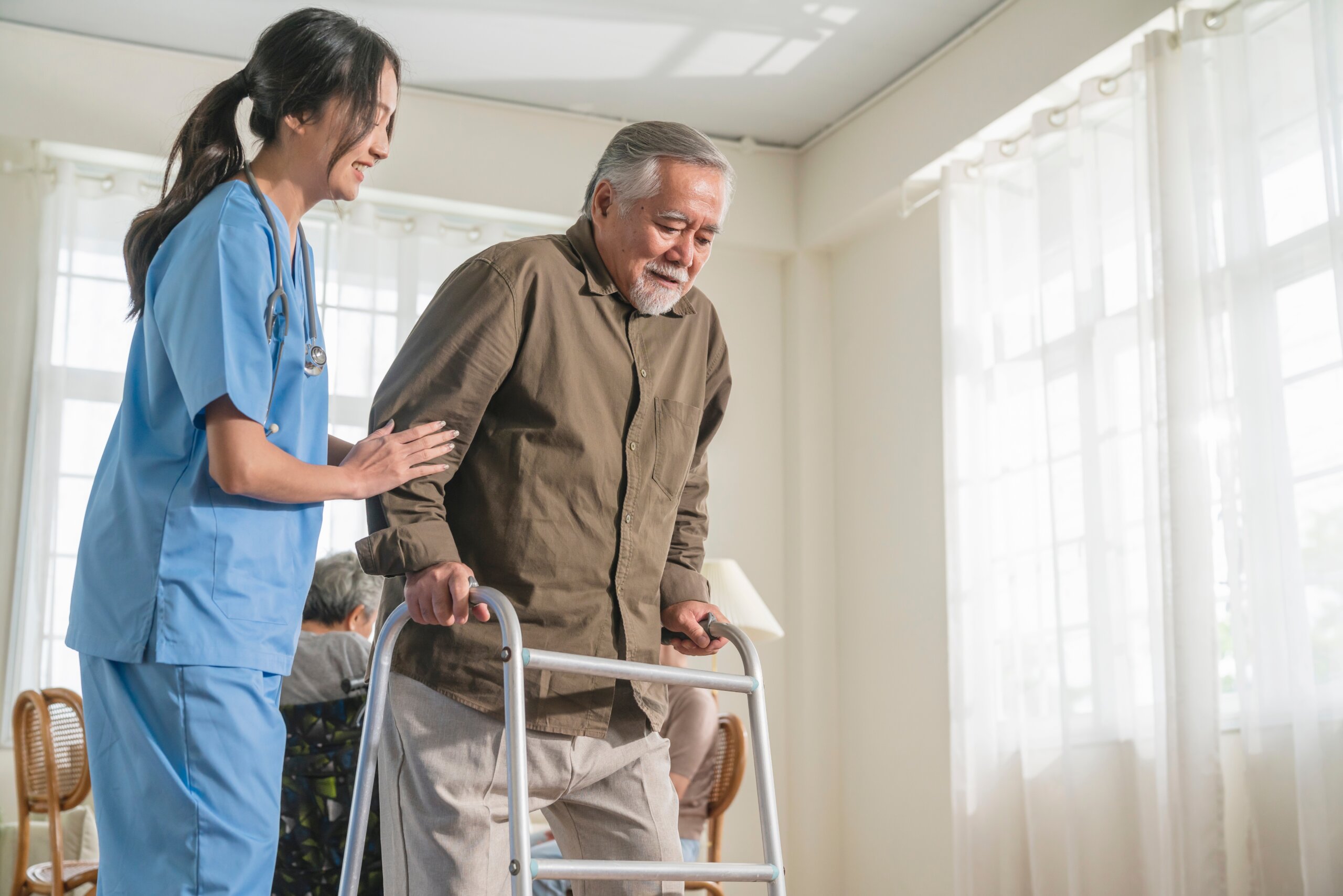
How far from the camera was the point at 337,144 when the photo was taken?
160cm

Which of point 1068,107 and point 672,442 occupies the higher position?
point 1068,107

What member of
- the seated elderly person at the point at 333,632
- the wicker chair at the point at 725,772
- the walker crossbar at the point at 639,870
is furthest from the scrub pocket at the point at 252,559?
the wicker chair at the point at 725,772

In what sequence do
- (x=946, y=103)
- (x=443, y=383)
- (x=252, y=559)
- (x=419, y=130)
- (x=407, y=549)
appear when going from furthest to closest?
(x=419, y=130)
(x=946, y=103)
(x=443, y=383)
(x=407, y=549)
(x=252, y=559)

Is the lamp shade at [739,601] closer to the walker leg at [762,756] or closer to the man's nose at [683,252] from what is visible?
the walker leg at [762,756]

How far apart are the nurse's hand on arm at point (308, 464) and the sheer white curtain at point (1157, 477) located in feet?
8.06

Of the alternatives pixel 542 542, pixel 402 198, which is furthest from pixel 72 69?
pixel 542 542

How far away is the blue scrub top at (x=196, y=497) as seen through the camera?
135 cm

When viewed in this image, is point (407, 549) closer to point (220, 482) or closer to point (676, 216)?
point (220, 482)

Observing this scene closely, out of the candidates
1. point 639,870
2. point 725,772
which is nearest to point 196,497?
point 639,870

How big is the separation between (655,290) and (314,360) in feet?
1.72

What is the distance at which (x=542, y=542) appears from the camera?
1647mm

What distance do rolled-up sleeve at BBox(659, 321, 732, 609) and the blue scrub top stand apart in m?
0.62

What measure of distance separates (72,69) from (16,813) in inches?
112

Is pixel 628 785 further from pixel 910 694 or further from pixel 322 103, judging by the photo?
pixel 910 694
